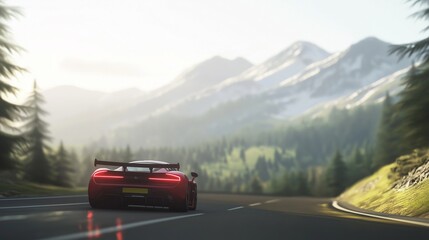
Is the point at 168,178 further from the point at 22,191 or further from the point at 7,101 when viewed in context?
the point at 7,101

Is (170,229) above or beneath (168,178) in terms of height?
beneath

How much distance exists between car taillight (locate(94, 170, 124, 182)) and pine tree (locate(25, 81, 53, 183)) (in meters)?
39.3

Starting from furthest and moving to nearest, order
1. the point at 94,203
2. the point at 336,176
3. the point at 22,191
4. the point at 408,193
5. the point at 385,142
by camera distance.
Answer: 1. the point at 336,176
2. the point at 385,142
3. the point at 22,191
4. the point at 408,193
5. the point at 94,203

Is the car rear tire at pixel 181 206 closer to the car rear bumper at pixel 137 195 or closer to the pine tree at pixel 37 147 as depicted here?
the car rear bumper at pixel 137 195

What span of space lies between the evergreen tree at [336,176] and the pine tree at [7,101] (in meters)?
59.4

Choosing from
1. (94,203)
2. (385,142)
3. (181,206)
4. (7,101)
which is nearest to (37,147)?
(7,101)

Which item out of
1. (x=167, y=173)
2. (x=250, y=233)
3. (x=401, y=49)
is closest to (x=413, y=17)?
(x=401, y=49)

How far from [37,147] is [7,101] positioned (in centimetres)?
2447

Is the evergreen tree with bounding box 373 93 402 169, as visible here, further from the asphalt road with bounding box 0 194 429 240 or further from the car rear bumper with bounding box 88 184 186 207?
the asphalt road with bounding box 0 194 429 240

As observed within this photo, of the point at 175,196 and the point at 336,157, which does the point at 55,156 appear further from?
the point at 175,196

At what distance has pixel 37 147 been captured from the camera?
53.1 m

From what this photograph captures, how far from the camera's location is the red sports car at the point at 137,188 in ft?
42.0

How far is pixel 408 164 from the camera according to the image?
23828 millimetres

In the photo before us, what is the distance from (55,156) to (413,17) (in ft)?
149
